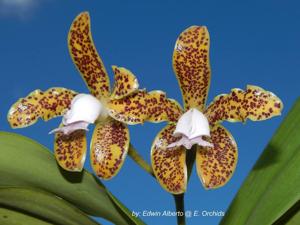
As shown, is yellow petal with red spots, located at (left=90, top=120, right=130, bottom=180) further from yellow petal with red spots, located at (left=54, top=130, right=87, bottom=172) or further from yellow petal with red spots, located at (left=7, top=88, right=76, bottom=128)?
yellow petal with red spots, located at (left=7, top=88, right=76, bottom=128)

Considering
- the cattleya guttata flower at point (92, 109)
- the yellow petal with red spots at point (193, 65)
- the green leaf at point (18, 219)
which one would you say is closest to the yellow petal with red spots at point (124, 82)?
the cattleya guttata flower at point (92, 109)

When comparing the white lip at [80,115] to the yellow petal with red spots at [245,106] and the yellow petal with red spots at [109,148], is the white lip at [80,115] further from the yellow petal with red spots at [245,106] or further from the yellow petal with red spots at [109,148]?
the yellow petal with red spots at [245,106]

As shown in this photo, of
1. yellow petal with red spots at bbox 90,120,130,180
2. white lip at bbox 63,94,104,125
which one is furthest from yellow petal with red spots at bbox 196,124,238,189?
white lip at bbox 63,94,104,125

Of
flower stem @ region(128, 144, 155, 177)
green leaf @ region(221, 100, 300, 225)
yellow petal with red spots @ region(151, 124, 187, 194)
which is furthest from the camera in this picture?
flower stem @ region(128, 144, 155, 177)

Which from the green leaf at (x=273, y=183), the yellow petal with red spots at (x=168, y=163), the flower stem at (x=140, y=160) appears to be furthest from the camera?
the flower stem at (x=140, y=160)

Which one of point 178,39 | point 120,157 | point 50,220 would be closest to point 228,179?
point 120,157

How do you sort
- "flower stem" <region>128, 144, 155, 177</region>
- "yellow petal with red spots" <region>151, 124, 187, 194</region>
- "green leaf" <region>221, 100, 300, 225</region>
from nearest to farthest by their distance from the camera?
"green leaf" <region>221, 100, 300, 225</region>
"yellow petal with red spots" <region>151, 124, 187, 194</region>
"flower stem" <region>128, 144, 155, 177</region>

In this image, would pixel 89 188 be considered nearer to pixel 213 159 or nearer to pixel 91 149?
pixel 91 149

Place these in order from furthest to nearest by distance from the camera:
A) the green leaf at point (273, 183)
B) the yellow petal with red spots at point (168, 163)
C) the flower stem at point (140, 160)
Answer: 1. the flower stem at point (140, 160)
2. the yellow petal with red spots at point (168, 163)
3. the green leaf at point (273, 183)
